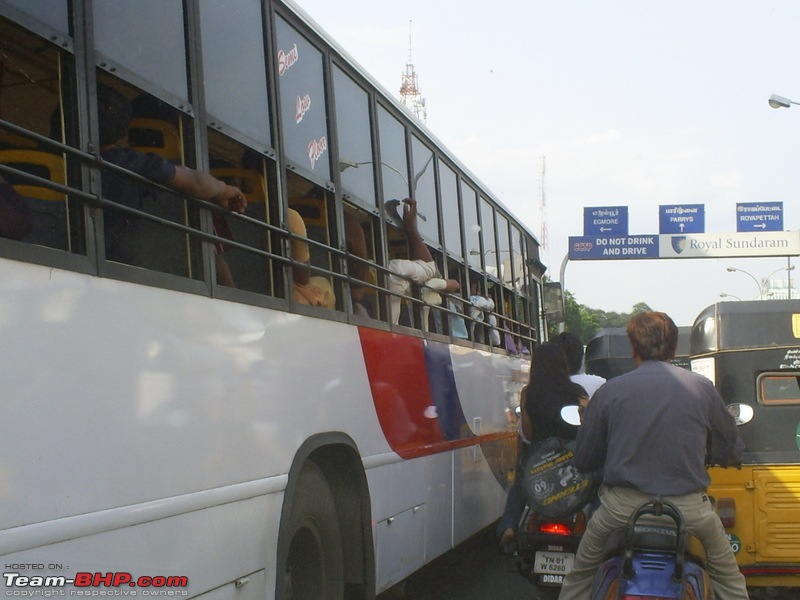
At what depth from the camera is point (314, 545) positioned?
17.6 feet

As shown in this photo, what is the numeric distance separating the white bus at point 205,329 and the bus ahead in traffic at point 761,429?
191cm

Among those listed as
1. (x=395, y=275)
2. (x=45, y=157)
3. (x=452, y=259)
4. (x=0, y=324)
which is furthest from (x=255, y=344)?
(x=452, y=259)

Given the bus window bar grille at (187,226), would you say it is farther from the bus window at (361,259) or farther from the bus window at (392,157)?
the bus window at (392,157)

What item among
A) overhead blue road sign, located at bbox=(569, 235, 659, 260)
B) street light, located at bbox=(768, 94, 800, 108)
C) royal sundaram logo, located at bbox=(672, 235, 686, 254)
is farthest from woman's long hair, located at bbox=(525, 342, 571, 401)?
royal sundaram logo, located at bbox=(672, 235, 686, 254)

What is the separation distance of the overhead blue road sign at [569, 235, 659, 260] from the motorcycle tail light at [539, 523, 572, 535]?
114ft

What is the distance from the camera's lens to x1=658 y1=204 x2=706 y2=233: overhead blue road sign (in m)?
40.9

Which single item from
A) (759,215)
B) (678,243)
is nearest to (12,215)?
(678,243)

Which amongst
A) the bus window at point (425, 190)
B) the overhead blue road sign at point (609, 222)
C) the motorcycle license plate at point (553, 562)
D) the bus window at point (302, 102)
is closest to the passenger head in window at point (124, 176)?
the bus window at point (302, 102)

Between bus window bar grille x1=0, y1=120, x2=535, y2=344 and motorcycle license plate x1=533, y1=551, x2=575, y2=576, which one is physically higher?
bus window bar grille x1=0, y1=120, x2=535, y2=344

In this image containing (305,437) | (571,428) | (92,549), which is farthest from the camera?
(571,428)

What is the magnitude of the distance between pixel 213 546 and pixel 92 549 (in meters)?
0.85

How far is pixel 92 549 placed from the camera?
10.6 feet

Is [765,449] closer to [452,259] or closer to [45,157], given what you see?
[452,259]

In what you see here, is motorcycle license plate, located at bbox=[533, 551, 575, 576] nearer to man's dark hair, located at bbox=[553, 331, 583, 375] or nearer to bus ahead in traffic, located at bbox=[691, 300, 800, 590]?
bus ahead in traffic, located at bbox=[691, 300, 800, 590]
